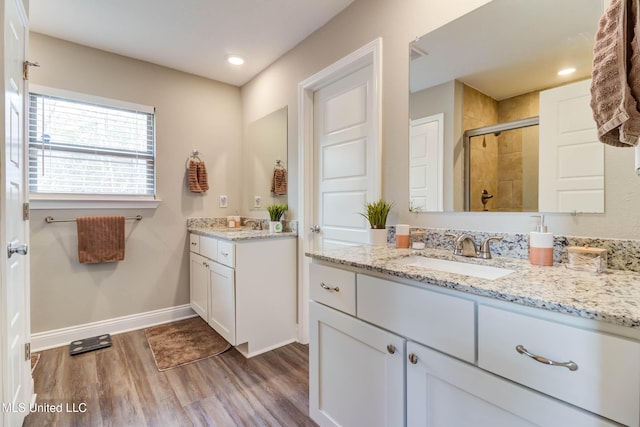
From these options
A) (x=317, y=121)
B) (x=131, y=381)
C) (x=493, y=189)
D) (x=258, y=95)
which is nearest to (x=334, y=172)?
(x=317, y=121)

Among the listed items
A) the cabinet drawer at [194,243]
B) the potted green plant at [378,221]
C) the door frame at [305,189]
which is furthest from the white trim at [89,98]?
the potted green plant at [378,221]

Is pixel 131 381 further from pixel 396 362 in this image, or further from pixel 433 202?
pixel 433 202

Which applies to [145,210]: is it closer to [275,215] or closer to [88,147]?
[88,147]

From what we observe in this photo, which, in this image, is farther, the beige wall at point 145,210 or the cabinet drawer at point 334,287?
the beige wall at point 145,210

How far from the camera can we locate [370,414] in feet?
3.88

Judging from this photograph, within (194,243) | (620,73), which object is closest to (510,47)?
(620,73)

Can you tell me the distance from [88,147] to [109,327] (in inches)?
62.2

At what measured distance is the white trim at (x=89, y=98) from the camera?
2338mm

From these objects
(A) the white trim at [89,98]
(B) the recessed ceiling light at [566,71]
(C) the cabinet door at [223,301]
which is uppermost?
(A) the white trim at [89,98]

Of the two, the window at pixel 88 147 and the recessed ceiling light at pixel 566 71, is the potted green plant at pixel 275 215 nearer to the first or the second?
the window at pixel 88 147

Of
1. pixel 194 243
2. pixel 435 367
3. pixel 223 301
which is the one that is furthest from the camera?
pixel 194 243

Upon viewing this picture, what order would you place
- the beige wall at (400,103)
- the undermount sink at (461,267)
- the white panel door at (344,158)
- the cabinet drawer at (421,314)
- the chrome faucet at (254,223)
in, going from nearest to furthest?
the cabinet drawer at (421,314) → the beige wall at (400,103) → the undermount sink at (461,267) → the white panel door at (344,158) → the chrome faucet at (254,223)

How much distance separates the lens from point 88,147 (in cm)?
255

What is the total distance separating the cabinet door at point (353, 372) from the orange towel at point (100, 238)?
2059mm
